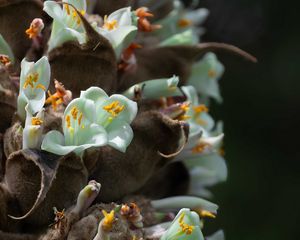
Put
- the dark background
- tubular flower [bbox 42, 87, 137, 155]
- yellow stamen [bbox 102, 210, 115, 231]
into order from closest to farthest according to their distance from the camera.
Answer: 1. yellow stamen [bbox 102, 210, 115, 231]
2. tubular flower [bbox 42, 87, 137, 155]
3. the dark background

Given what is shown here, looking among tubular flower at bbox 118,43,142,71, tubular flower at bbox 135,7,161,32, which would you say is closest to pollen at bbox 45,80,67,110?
tubular flower at bbox 118,43,142,71

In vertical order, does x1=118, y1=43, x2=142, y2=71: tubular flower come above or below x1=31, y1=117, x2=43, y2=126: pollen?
below

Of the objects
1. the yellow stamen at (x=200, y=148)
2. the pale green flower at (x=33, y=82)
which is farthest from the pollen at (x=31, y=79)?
the yellow stamen at (x=200, y=148)

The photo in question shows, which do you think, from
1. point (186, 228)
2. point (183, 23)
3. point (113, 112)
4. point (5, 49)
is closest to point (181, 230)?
point (186, 228)

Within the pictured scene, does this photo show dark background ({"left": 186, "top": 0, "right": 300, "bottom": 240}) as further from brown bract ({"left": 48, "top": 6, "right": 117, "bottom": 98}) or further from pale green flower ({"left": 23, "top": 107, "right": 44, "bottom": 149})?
pale green flower ({"left": 23, "top": 107, "right": 44, "bottom": 149})

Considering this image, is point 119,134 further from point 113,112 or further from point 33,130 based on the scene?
point 33,130

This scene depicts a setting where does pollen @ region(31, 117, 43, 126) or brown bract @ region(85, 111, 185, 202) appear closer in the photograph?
pollen @ region(31, 117, 43, 126)
